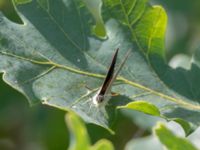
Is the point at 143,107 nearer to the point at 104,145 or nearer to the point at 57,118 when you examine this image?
the point at 104,145

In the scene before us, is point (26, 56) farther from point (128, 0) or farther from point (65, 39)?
A: point (128, 0)

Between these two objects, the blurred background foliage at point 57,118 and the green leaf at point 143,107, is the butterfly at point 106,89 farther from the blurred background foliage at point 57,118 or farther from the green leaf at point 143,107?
the blurred background foliage at point 57,118

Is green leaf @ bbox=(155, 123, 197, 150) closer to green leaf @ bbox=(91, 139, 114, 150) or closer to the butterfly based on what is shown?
green leaf @ bbox=(91, 139, 114, 150)

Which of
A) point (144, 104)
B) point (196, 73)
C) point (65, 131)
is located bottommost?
point (65, 131)

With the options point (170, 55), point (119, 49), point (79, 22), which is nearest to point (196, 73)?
point (119, 49)

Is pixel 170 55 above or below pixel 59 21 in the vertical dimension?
below

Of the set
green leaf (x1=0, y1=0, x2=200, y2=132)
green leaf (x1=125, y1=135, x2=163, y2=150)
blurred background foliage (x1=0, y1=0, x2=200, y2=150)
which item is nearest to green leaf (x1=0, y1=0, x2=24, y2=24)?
blurred background foliage (x1=0, y1=0, x2=200, y2=150)

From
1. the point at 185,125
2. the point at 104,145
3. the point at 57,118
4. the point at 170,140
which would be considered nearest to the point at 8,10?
the point at 57,118
